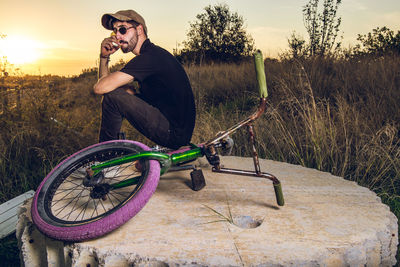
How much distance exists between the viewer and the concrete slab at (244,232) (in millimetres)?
1618

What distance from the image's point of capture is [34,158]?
12.4 ft

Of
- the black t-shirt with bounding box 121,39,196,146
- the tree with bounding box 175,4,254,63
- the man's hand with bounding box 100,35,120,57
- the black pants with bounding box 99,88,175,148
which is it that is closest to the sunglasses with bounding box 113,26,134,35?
the man's hand with bounding box 100,35,120,57

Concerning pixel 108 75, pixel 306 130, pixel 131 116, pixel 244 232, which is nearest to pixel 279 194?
pixel 244 232

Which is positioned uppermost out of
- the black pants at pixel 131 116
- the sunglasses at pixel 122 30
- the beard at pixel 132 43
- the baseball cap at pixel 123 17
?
the baseball cap at pixel 123 17

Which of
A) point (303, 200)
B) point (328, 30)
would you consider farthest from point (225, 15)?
point (303, 200)

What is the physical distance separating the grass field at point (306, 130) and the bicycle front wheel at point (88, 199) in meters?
1.44

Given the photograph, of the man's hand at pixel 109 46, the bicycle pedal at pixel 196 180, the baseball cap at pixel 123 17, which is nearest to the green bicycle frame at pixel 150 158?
the bicycle pedal at pixel 196 180

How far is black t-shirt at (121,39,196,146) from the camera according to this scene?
7.83ft

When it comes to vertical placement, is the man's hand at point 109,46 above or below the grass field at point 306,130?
above

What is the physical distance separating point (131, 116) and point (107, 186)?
61 centimetres

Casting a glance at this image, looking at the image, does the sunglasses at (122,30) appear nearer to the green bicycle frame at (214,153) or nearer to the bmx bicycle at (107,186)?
the bmx bicycle at (107,186)

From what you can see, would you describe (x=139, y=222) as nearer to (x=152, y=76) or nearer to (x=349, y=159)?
(x=152, y=76)

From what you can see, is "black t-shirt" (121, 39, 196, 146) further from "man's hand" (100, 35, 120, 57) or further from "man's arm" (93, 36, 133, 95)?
"man's hand" (100, 35, 120, 57)

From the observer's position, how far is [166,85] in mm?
2508
